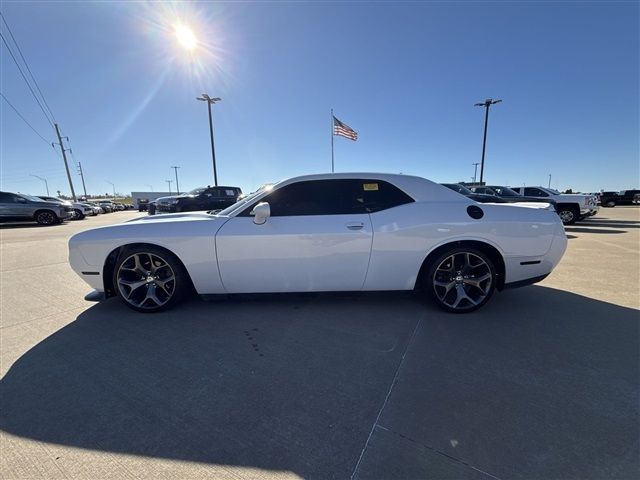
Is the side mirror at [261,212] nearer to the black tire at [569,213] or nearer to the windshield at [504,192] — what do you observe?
the windshield at [504,192]

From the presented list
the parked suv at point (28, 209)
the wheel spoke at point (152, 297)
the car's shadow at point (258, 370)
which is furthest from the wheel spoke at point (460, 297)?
the parked suv at point (28, 209)

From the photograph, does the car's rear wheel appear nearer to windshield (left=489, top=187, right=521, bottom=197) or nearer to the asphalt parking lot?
the asphalt parking lot

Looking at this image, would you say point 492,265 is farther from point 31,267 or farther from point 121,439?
point 31,267

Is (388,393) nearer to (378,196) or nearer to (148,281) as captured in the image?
(378,196)

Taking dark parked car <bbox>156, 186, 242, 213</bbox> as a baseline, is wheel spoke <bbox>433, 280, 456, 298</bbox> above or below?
below

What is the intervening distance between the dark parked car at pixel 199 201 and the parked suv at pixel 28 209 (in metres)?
4.36

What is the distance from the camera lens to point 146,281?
3.16 metres

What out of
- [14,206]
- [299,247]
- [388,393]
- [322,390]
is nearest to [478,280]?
[388,393]

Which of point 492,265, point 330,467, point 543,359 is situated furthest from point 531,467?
point 492,265

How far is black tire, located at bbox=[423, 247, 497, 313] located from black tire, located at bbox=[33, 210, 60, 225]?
17932 millimetres

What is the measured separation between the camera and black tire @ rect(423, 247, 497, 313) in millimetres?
3076

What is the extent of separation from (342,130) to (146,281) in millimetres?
16039

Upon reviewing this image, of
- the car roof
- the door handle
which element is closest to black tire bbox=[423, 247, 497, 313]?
the car roof

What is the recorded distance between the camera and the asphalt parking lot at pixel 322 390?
4.85 feet
